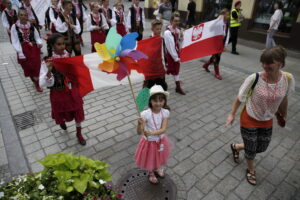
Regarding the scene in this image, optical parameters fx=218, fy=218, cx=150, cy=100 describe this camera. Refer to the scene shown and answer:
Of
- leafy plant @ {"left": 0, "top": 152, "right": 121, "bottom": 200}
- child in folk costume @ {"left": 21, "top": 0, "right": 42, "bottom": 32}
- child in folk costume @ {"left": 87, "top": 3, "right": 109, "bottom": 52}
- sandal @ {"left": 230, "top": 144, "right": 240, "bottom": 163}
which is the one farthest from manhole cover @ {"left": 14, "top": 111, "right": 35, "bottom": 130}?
child in folk costume @ {"left": 21, "top": 0, "right": 42, "bottom": 32}

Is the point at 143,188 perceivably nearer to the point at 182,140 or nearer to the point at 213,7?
the point at 182,140

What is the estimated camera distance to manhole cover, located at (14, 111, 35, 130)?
4527mm

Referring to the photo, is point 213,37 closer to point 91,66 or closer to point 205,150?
point 205,150

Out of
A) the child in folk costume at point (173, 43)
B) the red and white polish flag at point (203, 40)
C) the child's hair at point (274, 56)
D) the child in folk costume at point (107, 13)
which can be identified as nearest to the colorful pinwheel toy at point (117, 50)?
the child's hair at point (274, 56)

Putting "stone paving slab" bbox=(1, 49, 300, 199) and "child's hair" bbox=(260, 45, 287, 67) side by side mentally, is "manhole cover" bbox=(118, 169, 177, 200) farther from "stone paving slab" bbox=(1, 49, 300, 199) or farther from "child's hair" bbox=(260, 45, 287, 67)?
"child's hair" bbox=(260, 45, 287, 67)

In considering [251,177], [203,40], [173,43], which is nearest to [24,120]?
[173,43]

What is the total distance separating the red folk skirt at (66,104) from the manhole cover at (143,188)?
4.56 ft

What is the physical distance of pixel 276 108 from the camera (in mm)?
2801

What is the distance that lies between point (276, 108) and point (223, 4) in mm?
11378

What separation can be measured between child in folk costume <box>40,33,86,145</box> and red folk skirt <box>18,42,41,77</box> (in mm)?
2680

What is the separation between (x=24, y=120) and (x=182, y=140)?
3.40 meters

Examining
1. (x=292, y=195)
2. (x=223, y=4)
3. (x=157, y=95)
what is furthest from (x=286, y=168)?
(x=223, y=4)

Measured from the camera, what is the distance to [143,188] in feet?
10.2

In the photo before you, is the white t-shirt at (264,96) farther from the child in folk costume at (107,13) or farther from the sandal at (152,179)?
the child in folk costume at (107,13)
